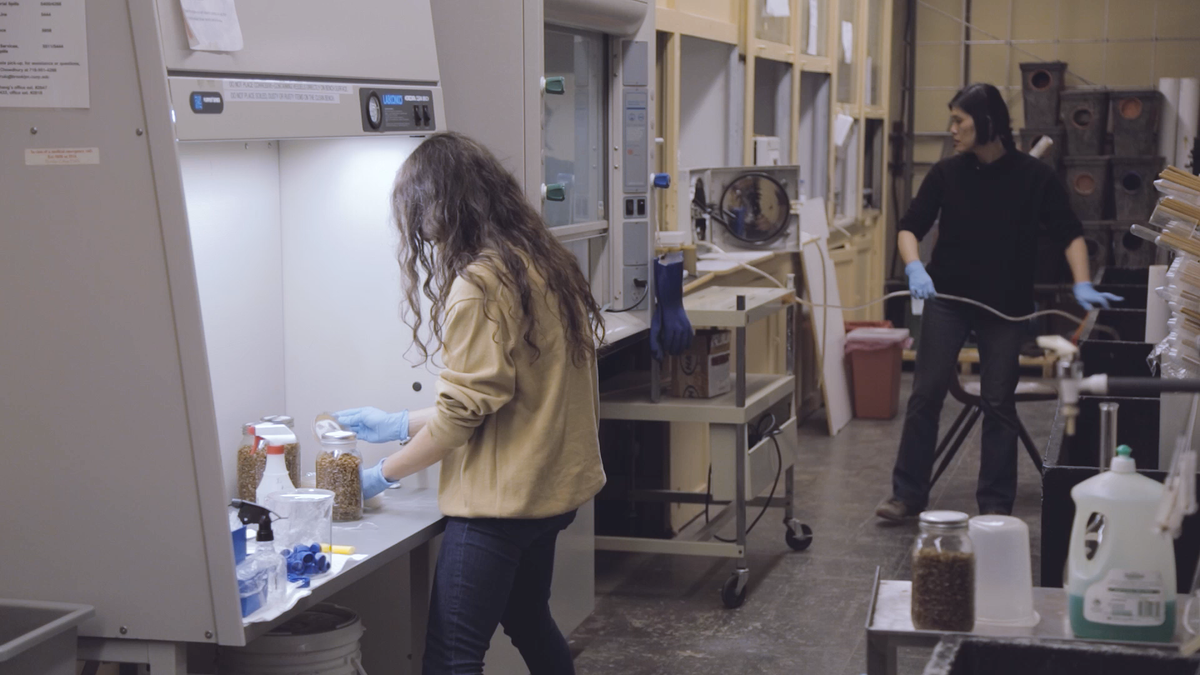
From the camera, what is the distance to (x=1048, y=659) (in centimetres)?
144

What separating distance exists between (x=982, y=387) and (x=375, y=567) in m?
2.91

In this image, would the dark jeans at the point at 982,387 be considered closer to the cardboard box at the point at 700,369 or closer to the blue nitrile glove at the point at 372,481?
the cardboard box at the point at 700,369

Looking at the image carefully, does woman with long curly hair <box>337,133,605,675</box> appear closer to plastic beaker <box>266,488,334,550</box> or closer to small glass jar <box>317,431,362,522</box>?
small glass jar <box>317,431,362,522</box>

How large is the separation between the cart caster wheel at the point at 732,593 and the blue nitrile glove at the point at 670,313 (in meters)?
0.76

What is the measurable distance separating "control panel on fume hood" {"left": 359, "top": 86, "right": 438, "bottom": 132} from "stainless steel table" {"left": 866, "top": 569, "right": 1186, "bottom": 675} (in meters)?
1.22

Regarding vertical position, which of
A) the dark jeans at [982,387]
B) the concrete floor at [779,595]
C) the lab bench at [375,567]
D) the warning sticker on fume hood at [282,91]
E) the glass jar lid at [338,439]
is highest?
the warning sticker on fume hood at [282,91]

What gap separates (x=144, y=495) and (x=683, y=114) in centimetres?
396

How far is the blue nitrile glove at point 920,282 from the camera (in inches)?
172

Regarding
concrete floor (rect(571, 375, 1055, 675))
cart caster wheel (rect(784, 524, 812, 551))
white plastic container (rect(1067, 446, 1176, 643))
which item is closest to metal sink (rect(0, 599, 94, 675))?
white plastic container (rect(1067, 446, 1176, 643))

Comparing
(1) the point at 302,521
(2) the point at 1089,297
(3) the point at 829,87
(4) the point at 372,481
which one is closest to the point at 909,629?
(1) the point at 302,521

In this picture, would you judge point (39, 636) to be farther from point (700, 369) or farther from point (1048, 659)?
point (700, 369)

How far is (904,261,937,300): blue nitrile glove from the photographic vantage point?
4371mm

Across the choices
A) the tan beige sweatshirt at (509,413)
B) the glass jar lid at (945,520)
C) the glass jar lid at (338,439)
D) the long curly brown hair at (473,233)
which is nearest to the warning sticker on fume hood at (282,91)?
the long curly brown hair at (473,233)

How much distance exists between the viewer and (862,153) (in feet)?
25.4
